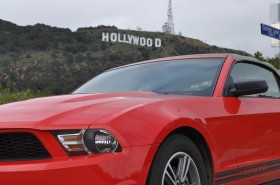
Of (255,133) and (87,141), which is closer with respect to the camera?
A: (87,141)

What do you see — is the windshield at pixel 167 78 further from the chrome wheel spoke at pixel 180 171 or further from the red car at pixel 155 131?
the chrome wheel spoke at pixel 180 171

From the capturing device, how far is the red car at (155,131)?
2877 mm

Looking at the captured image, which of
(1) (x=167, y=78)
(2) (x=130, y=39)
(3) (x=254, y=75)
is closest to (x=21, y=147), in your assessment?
(1) (x=167, y=78)

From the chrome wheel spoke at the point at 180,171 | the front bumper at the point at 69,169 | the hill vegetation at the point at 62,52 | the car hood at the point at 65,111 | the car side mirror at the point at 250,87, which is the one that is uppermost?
the hill vegetation at the point at 62,52

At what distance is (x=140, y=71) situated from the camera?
4.86m

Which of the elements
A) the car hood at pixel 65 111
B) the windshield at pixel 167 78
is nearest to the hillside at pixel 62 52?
the windshield at pixel 167 78

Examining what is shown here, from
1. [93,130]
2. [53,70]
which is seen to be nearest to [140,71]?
[93,130]

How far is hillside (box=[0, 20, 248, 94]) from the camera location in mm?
52553

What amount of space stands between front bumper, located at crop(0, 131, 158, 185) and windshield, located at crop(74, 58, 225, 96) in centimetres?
141

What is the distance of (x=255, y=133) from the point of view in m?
4.27

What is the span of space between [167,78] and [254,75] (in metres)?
1.12

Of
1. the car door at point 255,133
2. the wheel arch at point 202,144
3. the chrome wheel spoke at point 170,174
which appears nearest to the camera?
the chrome wheel spoke at point 170,174

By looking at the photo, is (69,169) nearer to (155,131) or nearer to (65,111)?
(65,111)

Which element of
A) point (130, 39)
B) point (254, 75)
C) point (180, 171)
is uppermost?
point (130, 39)
